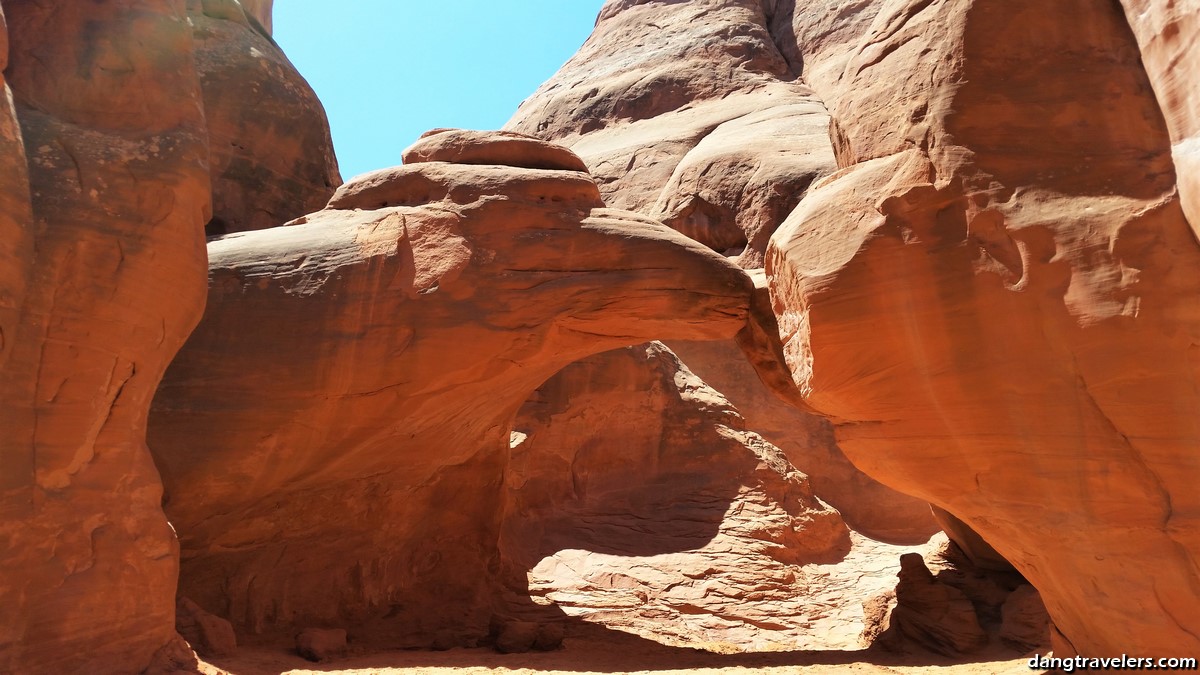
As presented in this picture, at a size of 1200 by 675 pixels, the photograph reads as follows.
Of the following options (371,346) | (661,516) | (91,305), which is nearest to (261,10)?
(371,346)

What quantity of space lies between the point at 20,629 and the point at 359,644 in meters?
3.60

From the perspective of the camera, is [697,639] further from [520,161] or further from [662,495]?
[520,161]

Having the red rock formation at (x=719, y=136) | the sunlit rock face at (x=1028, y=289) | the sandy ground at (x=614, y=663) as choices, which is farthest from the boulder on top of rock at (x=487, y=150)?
the red rock formation at (x=719, y=136)

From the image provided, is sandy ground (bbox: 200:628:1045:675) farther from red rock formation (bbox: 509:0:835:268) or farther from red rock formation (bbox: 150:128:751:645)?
red rock formation (bbox: 509:0:835:268)

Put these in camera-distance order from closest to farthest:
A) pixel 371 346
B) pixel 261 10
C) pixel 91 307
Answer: pixel 91 307 < pixel 371 346 < pixel 261 10

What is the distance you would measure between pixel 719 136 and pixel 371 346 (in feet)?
35.2

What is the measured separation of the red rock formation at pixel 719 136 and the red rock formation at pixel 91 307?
9.56 m

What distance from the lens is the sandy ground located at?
662 cm

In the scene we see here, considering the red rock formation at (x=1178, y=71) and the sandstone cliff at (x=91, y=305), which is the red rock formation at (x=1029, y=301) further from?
the sandstone cliff at (x=91, y=305)

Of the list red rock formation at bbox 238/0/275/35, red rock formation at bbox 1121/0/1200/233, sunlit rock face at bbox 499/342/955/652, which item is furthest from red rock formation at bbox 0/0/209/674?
red rock formation at bbox 238/0/275/35

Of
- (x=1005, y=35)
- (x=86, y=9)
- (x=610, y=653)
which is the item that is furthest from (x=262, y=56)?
(x=1005, y=35)

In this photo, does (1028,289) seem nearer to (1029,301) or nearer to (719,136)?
(1029,301)

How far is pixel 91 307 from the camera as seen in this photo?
18.1ft

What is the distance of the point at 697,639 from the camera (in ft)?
31.1
